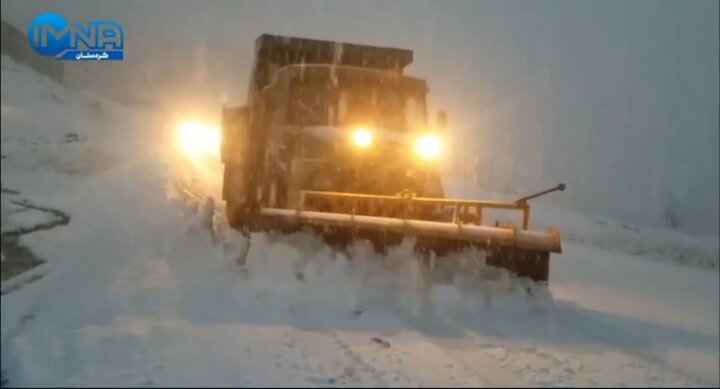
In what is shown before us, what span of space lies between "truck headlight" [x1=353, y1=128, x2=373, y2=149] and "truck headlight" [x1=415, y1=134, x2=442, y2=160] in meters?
0.67

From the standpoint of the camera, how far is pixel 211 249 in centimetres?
764

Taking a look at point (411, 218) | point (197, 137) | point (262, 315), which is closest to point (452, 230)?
point (411, 218)

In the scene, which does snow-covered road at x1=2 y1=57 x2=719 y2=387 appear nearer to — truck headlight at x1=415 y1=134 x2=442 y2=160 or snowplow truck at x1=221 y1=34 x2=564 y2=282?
snowplow truck at x1=221 y1=34 x2=564 y2=282

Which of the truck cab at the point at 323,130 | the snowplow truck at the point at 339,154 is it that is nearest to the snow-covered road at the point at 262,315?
the snowplow truck at the point at 339,154

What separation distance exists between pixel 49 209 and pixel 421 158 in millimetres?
4488

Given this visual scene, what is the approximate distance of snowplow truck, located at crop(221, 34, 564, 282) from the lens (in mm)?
6676

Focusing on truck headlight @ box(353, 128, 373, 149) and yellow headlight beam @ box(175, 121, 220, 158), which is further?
yellow headlight beam @ box(175, 121, 220, 158)

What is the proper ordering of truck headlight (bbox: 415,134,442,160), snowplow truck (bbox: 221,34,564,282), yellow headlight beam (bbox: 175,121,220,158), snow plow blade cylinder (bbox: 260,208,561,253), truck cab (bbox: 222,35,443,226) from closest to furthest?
1. snow plow blade cylinder (bbox: 260,208,561,253)
2. snowplow truck (bbox: 221,34,564,282)
3. truck cab (bbox: 222,35,443,226)
4. truck headlight (bbox: 415,134,442,160)
5. yellow headlight beam (bbox: 175,121,220,158)

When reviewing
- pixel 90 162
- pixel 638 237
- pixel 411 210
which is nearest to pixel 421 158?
pixel 411 210

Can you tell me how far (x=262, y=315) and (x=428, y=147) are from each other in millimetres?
3869

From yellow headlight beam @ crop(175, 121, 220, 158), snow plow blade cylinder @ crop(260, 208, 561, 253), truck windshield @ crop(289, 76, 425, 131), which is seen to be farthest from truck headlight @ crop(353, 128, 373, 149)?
yellow headlight beam @ crop(175, 121, 220, 158)

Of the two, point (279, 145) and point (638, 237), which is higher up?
point (279, 145)

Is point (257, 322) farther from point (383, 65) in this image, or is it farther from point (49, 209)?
point (383, 65)

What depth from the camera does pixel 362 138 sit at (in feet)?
25.7
